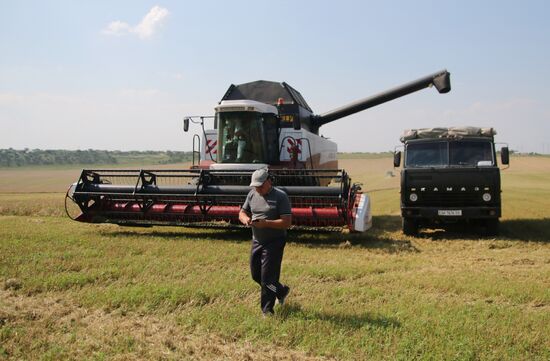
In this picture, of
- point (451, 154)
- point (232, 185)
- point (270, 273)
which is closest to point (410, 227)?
point (451, 154)

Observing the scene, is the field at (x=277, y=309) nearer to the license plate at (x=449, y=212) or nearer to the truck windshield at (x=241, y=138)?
the license plate at (x=449, y=212)

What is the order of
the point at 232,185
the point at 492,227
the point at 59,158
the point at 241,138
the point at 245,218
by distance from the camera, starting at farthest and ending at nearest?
the point at 59,158, the point at 241,138, the point at 232,185, the point at 492,227, the point at 245,218

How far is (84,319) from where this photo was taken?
4.96 meters

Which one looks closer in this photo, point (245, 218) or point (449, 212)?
point (245, 218)

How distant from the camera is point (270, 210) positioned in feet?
16.3

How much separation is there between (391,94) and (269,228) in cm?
1008

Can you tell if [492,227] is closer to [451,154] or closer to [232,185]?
[451,154]

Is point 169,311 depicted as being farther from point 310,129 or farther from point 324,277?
point 310,129

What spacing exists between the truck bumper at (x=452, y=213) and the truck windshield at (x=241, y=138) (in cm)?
349

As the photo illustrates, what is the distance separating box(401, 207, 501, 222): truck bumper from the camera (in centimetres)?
965

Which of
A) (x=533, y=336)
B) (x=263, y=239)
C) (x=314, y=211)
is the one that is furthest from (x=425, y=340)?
(x=314, y=211)

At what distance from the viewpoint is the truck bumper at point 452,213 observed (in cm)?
965

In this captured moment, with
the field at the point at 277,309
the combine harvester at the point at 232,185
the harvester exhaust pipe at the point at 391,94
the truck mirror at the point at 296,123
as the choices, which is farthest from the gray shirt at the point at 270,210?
the harvester exhaust pipe at the point at 391,94

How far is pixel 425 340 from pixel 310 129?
10.9 metres
